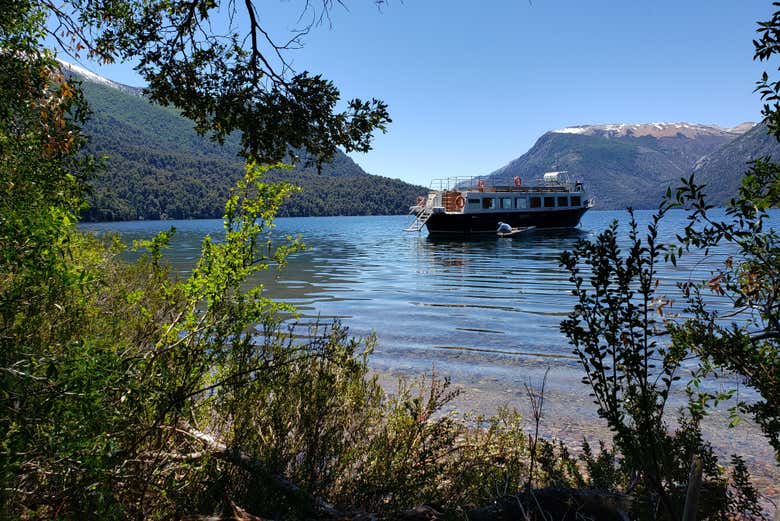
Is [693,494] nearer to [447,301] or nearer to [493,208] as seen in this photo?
[447,301]

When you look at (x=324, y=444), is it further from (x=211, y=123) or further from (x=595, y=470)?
(x=211, y=123)

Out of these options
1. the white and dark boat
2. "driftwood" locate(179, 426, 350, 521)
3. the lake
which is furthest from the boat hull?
"driftwood" locate(179, 426, 350, 521)

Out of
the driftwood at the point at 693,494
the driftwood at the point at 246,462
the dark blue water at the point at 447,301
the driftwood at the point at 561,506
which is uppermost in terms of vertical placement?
the driftwood at the point at 693,494

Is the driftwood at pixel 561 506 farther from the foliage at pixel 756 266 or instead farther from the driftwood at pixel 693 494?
the driftwood at pixel 693 494

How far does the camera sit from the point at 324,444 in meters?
3.58

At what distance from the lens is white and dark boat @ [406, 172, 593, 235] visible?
2099 inches

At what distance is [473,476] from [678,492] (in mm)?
1554

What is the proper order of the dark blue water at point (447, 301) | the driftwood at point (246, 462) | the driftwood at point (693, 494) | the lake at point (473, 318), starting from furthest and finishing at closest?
the dark blue water at point (447, 301) < the lake at point (473, 318) < the driftwood at point (246, 462) < the driftwood at point (693, 494)

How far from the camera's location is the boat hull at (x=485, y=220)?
53750 mm

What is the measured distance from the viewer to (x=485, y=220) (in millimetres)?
54562

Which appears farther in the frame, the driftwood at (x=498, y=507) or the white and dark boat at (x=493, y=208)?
the white and dark boat at (x=493, y=208)

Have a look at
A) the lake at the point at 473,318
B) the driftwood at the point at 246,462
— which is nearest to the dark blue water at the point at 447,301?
the lake at the point at 473,318

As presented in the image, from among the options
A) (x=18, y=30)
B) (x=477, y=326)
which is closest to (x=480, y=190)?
(x=477, y=326)

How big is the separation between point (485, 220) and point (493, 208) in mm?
1505
